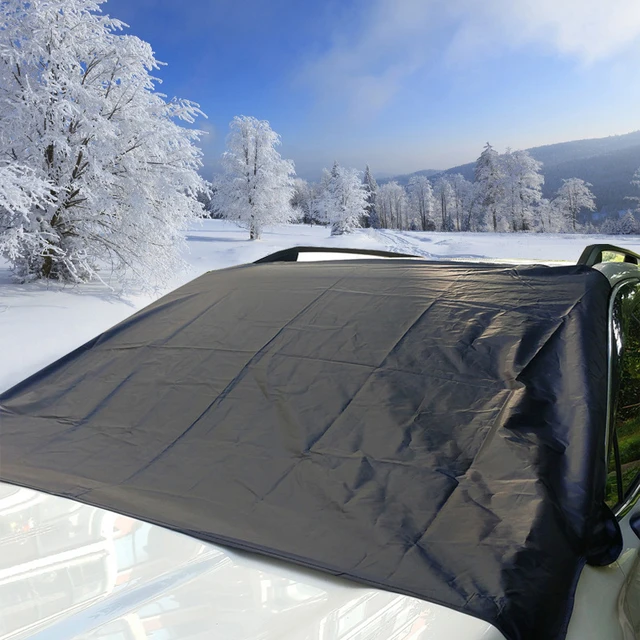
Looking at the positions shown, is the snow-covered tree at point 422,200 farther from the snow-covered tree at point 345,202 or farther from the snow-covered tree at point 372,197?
the snow-covered tree at point 345,202

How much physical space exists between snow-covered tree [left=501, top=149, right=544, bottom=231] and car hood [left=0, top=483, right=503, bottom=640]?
155 feet

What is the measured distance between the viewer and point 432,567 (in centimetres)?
95

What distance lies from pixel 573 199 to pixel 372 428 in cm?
5726

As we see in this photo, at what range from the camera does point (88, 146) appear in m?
8.93

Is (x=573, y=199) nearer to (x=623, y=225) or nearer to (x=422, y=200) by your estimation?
(x=623, y=225)

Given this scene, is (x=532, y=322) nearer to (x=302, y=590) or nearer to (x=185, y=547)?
(x=302, y=590)

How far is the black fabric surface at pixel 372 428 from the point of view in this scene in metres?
1.01

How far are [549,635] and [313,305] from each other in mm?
1297

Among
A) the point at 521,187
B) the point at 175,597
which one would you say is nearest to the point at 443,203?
the point at 521,187

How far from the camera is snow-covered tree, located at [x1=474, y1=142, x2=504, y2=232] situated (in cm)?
4406

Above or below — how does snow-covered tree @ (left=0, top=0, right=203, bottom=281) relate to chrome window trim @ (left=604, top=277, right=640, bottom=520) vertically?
above

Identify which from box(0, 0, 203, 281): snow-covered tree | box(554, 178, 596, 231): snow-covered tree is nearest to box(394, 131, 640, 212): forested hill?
box(554, 178, 596, 231): snow-covered tree

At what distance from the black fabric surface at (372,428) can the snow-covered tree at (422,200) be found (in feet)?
249

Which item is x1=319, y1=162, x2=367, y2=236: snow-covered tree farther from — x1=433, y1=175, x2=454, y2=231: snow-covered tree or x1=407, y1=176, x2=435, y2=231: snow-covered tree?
x1=407, y1=176, x2=435, y2=231: snow-covered tree
